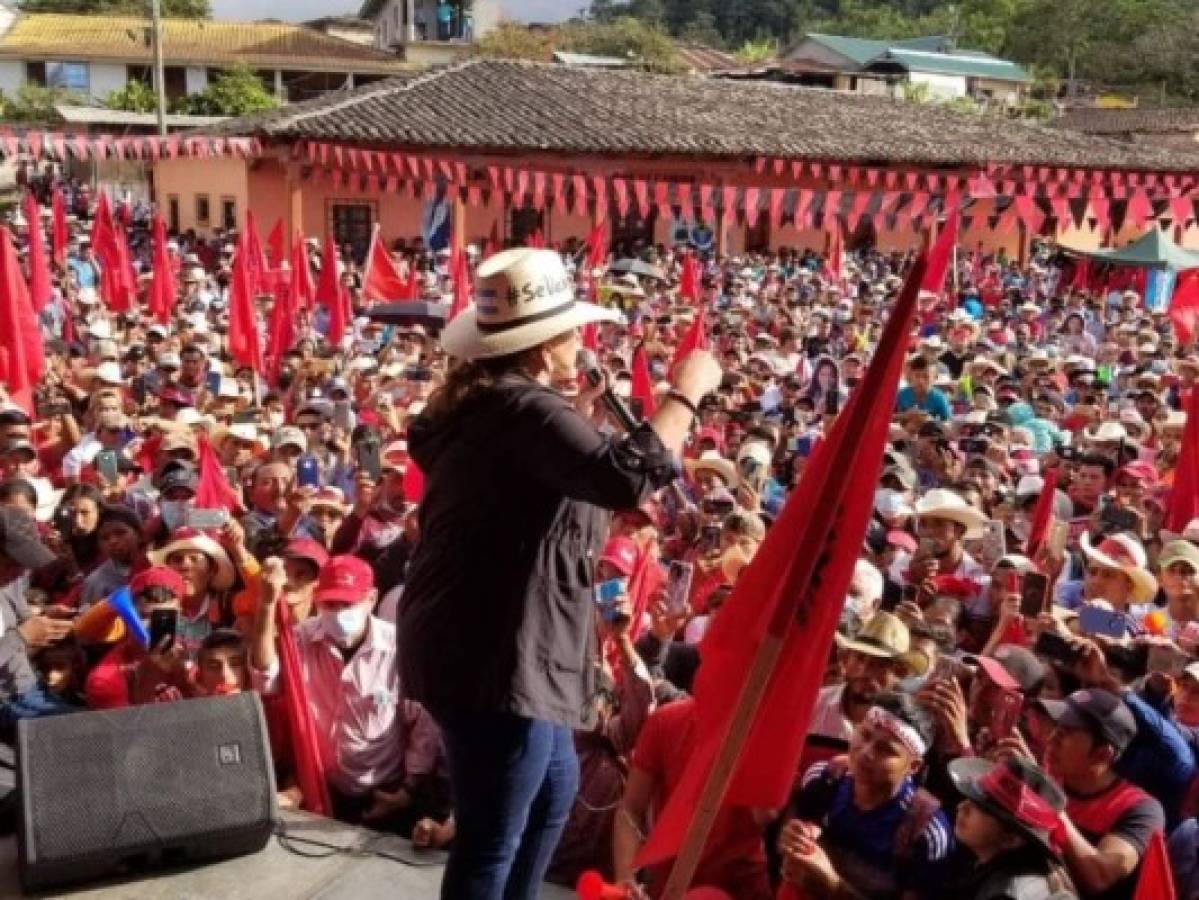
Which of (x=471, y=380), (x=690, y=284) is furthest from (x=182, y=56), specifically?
(x=471, y=380)

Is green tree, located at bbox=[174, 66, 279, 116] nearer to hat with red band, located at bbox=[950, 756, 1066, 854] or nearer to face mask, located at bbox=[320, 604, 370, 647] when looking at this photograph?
face mask, located at bbox=[320, 604, 370, 647]

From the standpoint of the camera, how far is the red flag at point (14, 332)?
772 centimetres

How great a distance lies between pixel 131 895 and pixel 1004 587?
331cm

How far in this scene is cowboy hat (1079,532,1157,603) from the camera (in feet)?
16.7

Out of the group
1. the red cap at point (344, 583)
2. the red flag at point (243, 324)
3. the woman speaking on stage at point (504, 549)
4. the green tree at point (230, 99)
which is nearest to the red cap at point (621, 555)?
the red cap at point (344, 583)

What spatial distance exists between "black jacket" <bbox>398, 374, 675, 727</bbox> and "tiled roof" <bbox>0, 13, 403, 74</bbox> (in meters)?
50.5

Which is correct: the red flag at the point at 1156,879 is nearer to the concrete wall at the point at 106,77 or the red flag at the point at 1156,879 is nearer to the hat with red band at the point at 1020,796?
the hat with red band at the point at 1020,796

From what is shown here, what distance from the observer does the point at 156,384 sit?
9539mm

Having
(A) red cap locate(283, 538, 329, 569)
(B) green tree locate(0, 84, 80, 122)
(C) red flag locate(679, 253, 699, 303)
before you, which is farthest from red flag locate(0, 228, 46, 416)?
(B) green tree locate(0, 84, 80, 122)

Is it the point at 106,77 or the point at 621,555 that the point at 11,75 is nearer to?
the point at 106,77

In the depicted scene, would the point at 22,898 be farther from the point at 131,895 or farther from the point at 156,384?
the point at 156,384

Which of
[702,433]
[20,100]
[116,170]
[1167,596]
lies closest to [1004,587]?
[1167,596]

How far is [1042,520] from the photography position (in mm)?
6031

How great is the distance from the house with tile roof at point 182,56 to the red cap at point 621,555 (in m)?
48.2
